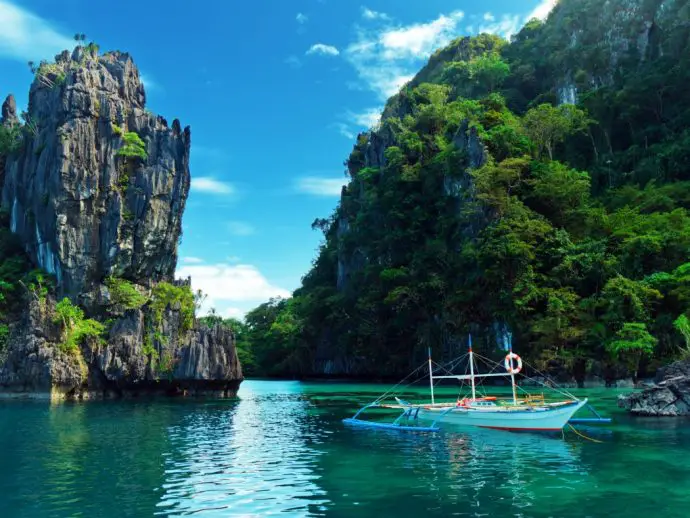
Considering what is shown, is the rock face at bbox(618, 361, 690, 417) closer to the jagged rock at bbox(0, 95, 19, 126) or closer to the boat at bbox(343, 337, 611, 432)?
the boat at bbox(343, 337, 611, 432)

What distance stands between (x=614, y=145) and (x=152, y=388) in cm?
6286

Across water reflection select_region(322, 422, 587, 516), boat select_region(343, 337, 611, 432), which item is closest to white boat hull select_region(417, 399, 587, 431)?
boat select_region(343, 337, 611, 432)

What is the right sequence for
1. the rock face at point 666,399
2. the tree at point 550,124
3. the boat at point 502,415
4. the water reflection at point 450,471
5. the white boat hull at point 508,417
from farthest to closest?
the tree at point 550,124, the rock face at point 666,399, the boat at point 502,415, the white boat hull at point 508,417, the water reflection at point 450,471

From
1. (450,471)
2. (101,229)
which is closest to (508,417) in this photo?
(450,471)

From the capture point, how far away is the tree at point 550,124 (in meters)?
68.6

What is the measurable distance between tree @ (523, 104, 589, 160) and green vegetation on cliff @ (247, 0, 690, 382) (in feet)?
0.58

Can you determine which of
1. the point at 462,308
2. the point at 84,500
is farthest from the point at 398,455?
the point at 462,308

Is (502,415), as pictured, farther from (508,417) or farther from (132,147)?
(132,147)

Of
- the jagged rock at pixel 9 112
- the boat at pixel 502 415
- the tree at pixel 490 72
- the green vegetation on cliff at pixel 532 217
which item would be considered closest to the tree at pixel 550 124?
the green vegetation on cliff at pixel 532 217

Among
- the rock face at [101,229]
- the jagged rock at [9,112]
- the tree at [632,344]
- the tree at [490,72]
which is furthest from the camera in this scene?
the tree at [490,72]

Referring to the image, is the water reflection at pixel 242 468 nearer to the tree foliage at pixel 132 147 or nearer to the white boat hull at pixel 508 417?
the white boat hull at pixel 508 417

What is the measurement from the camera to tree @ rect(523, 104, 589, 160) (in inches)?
2702

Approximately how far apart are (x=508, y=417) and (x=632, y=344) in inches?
903

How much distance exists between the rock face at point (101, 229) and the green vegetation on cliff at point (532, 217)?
26592 millimetres
